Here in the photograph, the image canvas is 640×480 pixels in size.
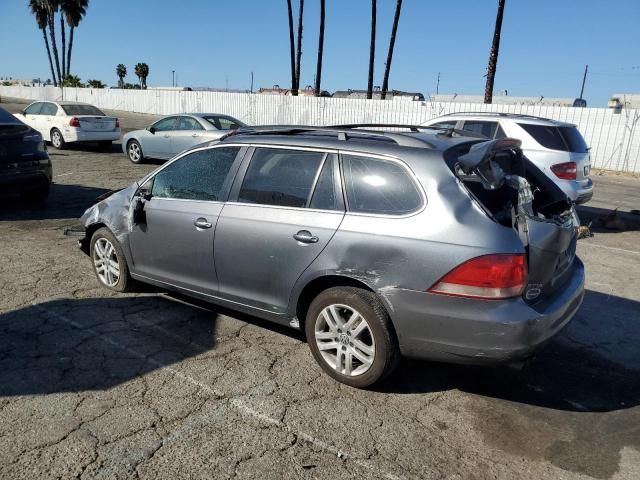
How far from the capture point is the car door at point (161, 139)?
13555 millimetres

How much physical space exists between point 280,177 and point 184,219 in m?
0.95

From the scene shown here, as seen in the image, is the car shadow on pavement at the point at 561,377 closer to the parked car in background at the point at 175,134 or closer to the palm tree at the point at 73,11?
the parked car in background at the point at 175,134

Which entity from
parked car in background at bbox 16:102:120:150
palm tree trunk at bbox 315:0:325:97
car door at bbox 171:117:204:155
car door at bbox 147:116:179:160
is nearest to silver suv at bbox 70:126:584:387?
car door at bbox 171:117:204:155

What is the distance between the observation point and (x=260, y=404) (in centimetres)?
329

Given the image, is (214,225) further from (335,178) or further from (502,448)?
(502,448)

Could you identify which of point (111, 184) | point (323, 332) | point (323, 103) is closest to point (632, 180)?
point (323, 103)

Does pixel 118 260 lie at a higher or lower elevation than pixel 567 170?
lower

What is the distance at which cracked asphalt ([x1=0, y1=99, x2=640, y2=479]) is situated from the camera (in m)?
2.77

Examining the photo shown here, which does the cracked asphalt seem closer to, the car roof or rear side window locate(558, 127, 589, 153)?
rear side window locate(558, 127, 589, 153)

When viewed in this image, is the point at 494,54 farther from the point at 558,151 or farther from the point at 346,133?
the point at 346,133

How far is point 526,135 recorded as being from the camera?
27.7ft

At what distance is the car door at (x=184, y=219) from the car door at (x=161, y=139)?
943 centimetres

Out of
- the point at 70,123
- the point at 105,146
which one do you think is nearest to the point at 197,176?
the point at 70,123

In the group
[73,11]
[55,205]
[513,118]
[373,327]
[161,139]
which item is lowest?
[55,205]
